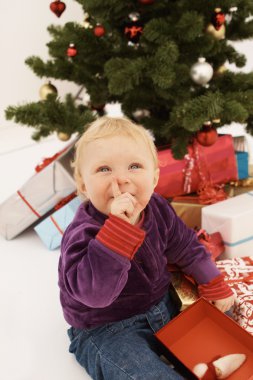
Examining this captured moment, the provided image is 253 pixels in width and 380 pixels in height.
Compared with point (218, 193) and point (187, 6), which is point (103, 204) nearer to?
point (218, 193)

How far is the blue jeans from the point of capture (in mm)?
826

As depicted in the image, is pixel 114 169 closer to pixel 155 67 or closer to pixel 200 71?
pixel 155 67

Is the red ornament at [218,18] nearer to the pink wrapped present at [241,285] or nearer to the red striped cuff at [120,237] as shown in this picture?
the pink wrapped present at [241,285]

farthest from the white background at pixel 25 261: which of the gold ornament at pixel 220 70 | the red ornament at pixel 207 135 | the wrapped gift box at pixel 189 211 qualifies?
Answer: the gold ornament at pixel 220 70

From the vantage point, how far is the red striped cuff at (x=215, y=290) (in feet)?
3.29

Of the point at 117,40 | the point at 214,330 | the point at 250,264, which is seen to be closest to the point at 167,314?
→ the point at 214,330

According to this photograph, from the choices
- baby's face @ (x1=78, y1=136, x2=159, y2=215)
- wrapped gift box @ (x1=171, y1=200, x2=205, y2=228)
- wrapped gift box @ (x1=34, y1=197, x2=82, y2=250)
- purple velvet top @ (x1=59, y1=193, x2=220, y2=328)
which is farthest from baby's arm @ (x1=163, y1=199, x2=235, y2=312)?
wrapped gift box @ (x1=34, y1=197, x2=82, y2=250)

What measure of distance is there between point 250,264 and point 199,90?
0.62m

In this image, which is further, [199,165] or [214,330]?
[199,165]

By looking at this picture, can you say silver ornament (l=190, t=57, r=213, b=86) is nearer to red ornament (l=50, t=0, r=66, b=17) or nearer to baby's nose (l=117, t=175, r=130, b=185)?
red ornament (l=50, t=0, r=66, b=17)

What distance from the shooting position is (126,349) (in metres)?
0.86

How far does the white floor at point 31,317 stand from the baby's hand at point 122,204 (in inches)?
17.7

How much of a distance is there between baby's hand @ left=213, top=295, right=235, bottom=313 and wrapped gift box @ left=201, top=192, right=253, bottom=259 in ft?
0.88

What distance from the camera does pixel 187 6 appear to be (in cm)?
129
